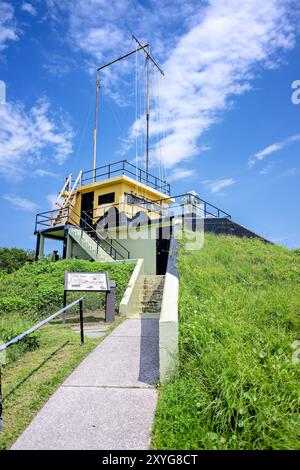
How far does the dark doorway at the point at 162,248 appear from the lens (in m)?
16.6

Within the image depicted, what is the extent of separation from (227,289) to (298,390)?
3.64 m

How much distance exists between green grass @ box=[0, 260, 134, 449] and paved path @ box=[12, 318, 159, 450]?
186 millimetres

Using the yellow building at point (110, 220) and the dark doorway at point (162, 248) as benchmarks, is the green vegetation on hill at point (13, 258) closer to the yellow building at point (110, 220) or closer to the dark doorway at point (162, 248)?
the yellow building at point (110, 220)

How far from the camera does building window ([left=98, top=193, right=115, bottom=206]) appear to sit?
21900 mm

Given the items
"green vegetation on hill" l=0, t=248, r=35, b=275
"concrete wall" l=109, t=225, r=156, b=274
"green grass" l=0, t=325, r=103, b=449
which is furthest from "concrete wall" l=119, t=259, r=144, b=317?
"green vegetation on hill" l=0, t=248, r=35, b=275

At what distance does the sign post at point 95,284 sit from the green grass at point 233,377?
276 cm

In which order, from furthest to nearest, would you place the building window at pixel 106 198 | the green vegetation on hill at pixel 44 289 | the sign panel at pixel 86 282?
the building window at pixel 106 198 → the green vegetation on hill at pixel 44 289 → the sign panel at pixel 86 282

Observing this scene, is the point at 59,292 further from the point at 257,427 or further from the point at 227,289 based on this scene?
the point at 257,427

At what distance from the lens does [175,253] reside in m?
10.0

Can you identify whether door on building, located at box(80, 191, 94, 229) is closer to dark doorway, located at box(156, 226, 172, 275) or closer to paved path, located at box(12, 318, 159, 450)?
dark doorway, located at box(156, 226, 172, 275)

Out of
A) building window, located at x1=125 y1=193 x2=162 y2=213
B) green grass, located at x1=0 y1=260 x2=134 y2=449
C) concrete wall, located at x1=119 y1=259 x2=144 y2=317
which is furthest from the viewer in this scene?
building window, located at x1=125 y1=193 x2=162 y2=213

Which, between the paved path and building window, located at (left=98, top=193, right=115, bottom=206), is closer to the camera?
the paved path

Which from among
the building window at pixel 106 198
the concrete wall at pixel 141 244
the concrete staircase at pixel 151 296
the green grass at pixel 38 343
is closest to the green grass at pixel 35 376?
the green grass at pixel 38 343

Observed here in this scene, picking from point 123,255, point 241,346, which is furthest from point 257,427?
point 123,255
